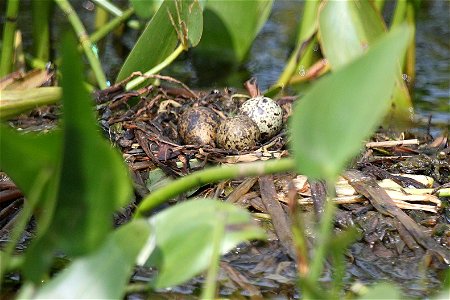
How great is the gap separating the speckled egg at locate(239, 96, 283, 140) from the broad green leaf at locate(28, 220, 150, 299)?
3.72ft

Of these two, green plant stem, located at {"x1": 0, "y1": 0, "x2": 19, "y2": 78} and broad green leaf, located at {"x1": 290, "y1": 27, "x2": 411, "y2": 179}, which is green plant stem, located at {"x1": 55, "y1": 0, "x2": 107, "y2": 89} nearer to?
green plant stem, located at {"x1": 0, "y1": 0, "x2": 19, "y2": 78}

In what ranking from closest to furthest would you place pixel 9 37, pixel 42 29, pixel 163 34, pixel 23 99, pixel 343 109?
pixel 343 109 → pixel 23 99 → pixel 163 34 → pixel 9 37 → pixel 42 29

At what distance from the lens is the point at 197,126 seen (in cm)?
234

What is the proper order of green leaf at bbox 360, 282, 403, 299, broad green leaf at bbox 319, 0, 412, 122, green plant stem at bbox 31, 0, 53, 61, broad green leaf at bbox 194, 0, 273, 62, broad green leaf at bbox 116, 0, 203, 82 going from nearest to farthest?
green leaf at bbox 360, 282, 403, 299 → broad green leaf at bbox 116, 0, 203, 82 → broad green leaf at bbox 319, 0, 412, 122 → broad green leaf at bbox 194, 0, 273, 62 → green plant stem at bbox 31, 0, 53, 61

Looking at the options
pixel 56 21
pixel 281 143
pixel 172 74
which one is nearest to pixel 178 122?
pixel 281 143

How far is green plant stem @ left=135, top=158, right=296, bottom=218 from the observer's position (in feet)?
4.17

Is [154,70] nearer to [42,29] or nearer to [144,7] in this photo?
[144,7]

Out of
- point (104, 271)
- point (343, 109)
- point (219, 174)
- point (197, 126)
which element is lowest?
point (197, 126)

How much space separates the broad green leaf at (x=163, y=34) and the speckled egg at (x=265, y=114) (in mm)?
312

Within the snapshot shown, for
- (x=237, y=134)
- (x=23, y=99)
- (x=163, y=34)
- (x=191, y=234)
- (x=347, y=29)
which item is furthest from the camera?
(x=347, y=29)

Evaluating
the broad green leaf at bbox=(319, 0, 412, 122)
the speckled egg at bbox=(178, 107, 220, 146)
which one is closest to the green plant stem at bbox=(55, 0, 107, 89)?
the speckled egg at bbox=(178, 107, 220, 146)

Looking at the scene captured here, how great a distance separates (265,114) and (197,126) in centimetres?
19

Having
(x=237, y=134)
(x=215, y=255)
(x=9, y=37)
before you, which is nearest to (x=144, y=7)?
(x=9, y=37)

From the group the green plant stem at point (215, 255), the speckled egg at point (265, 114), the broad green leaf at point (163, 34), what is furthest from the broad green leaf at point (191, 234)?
the broad green leaf at point (163, 34)
